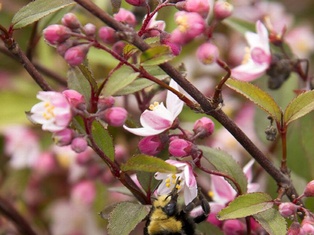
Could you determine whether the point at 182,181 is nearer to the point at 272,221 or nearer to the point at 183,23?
the point at 272,221

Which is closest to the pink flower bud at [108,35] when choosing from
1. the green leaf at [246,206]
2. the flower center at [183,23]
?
the flower center at [183,23]

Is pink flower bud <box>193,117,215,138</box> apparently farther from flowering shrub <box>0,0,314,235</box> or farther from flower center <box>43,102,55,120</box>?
flower center <box>43,102,55,120</box>

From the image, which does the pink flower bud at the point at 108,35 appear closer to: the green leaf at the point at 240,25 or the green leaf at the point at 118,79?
the green leaf at the point at 118,79

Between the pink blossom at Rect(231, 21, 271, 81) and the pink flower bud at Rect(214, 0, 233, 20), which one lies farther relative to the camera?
the pink blossom at Rect(231, 21, 271, 81)

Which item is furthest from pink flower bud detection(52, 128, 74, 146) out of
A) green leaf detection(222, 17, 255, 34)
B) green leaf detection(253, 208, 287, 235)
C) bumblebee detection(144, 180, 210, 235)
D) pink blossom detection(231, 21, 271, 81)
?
green leaf detection(222, 17, 255, 34)

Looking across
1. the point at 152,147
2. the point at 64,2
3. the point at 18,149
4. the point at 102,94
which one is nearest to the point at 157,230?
the point at 152,147

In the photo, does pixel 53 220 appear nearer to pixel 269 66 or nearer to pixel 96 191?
pixel 96 191
